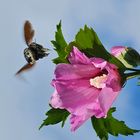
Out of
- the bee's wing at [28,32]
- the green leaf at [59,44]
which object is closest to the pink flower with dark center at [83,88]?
the green leaf at [59,44]

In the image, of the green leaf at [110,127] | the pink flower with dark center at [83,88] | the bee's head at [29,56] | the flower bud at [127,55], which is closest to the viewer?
the pink flower with dark center at [83,88]

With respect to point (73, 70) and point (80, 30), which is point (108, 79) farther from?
point (80, 30)

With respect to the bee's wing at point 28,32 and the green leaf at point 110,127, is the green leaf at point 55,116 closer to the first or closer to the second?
the green leaf at point 110,127

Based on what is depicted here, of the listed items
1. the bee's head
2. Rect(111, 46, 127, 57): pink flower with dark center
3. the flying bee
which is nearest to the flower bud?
Rect(111, 46, 127, 57): pink flower with dark center

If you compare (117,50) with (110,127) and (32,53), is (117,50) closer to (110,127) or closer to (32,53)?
(110,127)

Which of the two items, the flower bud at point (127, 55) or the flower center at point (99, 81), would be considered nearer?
the flower center at point (99, 81)

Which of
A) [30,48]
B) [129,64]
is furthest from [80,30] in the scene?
[30,48]
